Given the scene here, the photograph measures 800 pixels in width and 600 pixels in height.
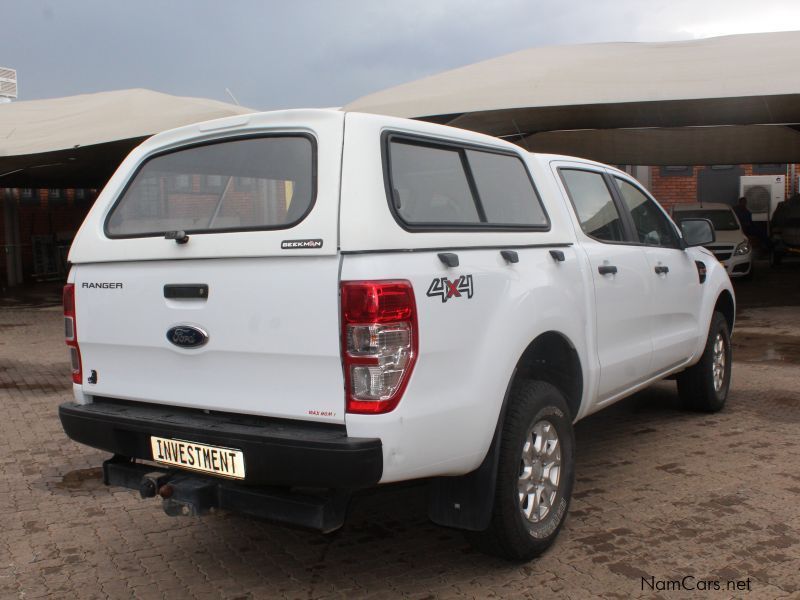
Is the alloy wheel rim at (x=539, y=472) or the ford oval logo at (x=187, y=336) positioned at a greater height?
the ford oval logo at (x=187, y=336)

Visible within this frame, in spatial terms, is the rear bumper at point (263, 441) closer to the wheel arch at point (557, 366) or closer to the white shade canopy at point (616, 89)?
the wheel arch at point (557, 366)

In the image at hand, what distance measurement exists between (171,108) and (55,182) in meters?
8.55

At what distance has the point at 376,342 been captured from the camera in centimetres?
281

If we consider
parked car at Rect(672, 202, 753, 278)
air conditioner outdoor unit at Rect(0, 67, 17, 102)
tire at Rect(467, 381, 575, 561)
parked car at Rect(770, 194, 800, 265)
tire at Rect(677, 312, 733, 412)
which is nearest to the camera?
tire at Rect(467, 381, 575, 561)

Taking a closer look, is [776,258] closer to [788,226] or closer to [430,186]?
[788,226]

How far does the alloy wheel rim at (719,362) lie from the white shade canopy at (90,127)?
34.1 ft

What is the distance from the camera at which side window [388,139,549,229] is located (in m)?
3.19

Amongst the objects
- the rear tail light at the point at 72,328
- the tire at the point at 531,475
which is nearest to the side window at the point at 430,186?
the tire at the point at 531,475

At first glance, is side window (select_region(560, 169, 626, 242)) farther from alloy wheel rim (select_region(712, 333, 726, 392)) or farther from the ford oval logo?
the ford oval logo

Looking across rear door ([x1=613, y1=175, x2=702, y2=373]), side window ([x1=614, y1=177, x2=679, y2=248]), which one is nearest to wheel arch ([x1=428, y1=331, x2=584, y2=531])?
rear door ([x1=613, y1=175, x2=702, y2=373])

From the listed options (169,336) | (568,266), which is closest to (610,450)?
(568,266)

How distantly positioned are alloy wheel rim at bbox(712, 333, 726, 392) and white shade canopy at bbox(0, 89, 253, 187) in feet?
34.1

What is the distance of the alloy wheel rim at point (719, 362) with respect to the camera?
20.3ft

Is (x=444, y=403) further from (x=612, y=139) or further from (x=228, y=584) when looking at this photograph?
(x=612, y=139)
